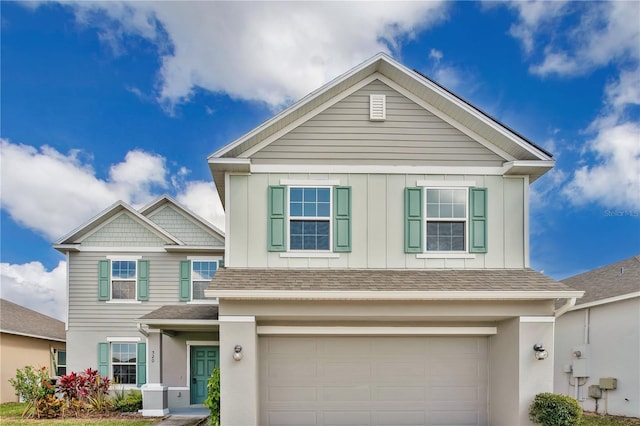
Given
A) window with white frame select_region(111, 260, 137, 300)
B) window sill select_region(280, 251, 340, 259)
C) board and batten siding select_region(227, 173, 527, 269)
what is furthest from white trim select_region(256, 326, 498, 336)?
window with white frame select_region(111, 260, 137, 300)

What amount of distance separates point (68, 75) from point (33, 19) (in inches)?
79.3

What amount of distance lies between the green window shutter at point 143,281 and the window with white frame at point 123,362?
1.56 meters

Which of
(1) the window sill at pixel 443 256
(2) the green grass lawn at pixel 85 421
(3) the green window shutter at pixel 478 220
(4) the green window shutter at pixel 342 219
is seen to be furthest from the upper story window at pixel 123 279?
(3) the green window shutter at pixel 478 220

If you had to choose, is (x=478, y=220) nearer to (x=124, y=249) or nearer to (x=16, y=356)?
(x=124, y=249)

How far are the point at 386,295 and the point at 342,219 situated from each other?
1.96m

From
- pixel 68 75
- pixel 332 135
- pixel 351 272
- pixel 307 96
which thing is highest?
pixel 68 75

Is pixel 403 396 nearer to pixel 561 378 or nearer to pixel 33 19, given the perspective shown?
pixel 561 378

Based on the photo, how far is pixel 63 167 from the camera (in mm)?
16312

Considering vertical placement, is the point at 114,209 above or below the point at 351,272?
above

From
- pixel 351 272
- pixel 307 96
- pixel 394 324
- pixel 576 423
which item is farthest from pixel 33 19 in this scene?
pixel 576 423

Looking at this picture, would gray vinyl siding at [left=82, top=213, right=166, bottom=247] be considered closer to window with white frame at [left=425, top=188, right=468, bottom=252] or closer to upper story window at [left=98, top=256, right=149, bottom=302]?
upper story window at [left=98, top=256, right=149, bottom=302]

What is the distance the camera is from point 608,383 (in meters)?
11.4

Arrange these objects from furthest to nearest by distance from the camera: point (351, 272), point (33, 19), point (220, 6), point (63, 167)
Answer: point (63, 167) < point (33, 19) < point (220, 6) < point (351, 272)

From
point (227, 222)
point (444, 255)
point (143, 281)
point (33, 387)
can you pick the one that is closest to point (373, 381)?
point (444, 255)
